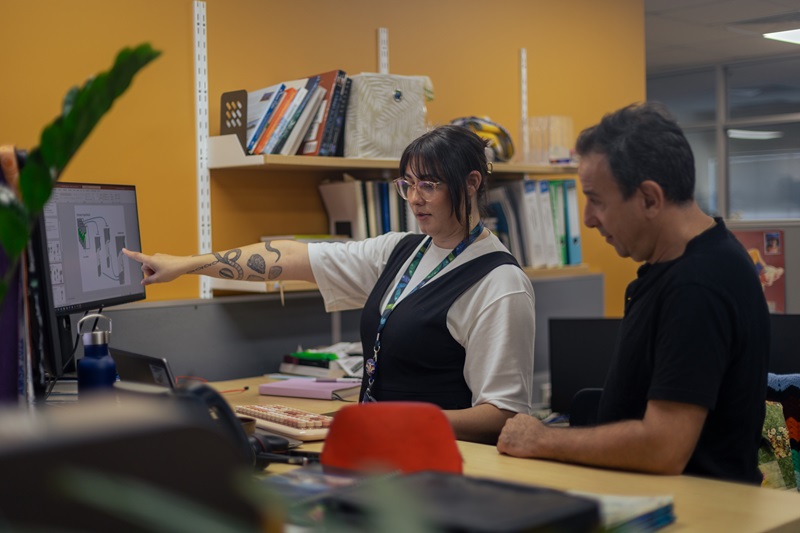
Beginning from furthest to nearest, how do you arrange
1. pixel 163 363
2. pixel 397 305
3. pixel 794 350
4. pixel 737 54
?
1. pixel 737 54
2. pixel 794 350
3. pixel 397 305
4. pixel 163 363

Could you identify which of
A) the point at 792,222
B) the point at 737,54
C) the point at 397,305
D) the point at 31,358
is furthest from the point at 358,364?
the point at 737,54

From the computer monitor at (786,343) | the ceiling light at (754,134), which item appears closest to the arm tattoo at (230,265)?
the computer monitor at (786,343)

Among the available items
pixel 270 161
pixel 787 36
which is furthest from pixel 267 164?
pixel 787 36

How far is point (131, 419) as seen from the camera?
2.74 ft

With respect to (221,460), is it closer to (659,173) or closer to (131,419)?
(131,419)

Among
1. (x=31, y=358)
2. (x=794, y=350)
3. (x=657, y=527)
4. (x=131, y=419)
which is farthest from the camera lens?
(x=794, y=350)

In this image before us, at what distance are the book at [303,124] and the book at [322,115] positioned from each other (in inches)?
0.6

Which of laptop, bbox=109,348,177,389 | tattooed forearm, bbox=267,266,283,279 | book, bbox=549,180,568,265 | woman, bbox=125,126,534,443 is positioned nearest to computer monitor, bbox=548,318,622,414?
book, bbox=549,180,568,265

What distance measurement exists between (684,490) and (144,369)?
1.05m

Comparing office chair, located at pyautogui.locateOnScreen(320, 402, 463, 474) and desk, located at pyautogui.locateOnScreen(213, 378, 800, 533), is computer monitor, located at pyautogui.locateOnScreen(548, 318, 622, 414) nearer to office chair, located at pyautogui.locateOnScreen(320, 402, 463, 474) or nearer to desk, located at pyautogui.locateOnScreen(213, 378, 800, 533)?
desk, located at pyautogui.locateOnScreen(213, 378, 800, 533)

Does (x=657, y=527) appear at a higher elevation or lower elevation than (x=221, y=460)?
lower

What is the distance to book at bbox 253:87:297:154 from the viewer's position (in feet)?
10.0

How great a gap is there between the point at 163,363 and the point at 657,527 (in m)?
0.95

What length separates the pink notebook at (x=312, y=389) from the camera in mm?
2748
